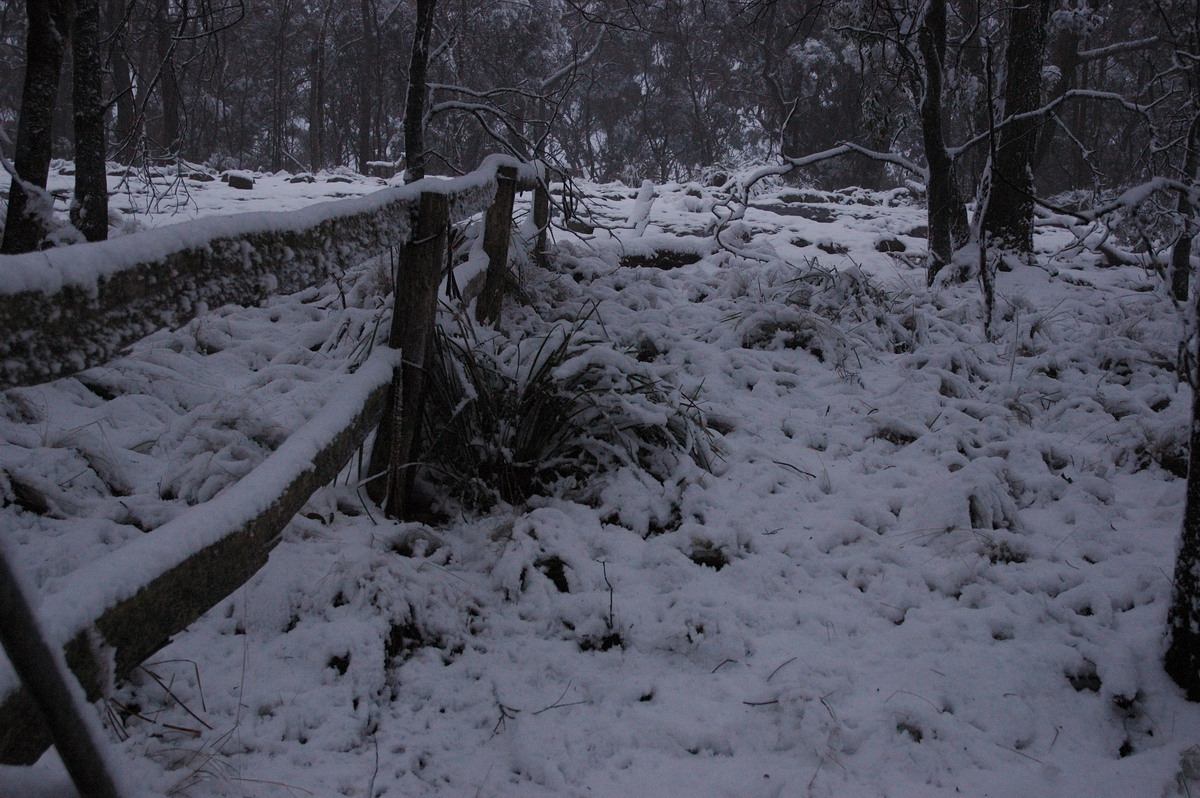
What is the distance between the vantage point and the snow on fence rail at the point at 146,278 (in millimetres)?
966

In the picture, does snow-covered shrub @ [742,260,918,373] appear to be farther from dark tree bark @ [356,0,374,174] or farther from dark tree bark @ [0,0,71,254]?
dark tree bark @ [356,0,374,174]

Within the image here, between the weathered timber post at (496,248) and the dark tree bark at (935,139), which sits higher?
the dark tree bark at (935,139)

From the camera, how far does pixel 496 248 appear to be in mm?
4191

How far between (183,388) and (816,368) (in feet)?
11.2

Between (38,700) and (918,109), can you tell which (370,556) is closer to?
(38,700)

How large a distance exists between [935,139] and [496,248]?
4617 millimetres

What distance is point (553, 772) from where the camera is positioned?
1.74 m

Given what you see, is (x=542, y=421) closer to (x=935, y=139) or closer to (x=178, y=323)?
(x=178, y=323)

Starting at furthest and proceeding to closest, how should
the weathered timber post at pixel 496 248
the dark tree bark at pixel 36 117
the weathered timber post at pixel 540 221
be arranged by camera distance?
the weathered timber post at pixel 540 221
the weathered timber post at pixel 496 248
the dark tree bark at pixel 36 117

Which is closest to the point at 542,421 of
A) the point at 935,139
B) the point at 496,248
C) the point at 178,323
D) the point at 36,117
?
the point at 496,248

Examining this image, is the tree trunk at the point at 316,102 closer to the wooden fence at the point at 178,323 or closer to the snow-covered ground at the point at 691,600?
the snow-covered ground at the point at 691,600

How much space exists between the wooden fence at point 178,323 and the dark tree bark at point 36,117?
2307mm

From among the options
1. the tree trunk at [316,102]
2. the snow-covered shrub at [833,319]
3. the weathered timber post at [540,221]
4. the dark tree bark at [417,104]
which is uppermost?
the tree trunk at [316,102]

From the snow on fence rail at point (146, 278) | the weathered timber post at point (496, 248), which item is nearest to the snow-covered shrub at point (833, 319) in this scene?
the weathered timber post at point (496, 248)
